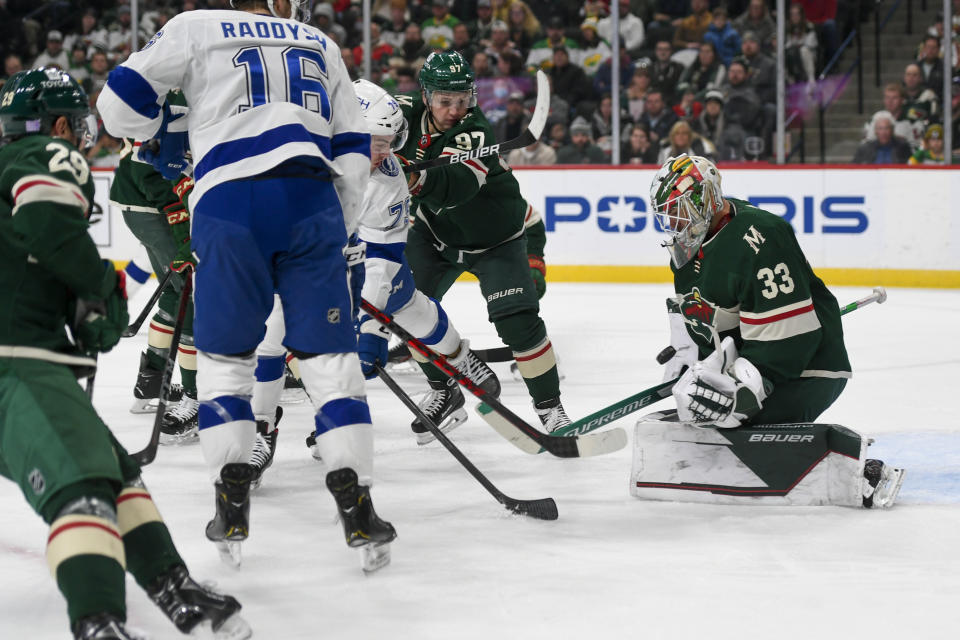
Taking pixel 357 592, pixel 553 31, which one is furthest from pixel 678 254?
pixel 553 31

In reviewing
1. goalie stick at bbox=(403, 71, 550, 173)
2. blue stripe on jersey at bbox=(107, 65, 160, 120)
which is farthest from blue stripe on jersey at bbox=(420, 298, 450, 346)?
blue stripe on jersey at bbox=(107, 65, 160, 120)

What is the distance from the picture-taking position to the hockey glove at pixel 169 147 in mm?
2717

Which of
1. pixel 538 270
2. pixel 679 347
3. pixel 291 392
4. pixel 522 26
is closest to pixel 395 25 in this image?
pixel 522 26

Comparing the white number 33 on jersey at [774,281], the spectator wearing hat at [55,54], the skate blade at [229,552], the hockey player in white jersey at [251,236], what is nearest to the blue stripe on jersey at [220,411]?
the hockey player in white jersey at [251,236]

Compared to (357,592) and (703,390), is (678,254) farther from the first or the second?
(357,592)

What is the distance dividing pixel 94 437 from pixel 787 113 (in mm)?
6546

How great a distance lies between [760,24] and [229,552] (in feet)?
20.4

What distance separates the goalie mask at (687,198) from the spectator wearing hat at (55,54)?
7.34 m

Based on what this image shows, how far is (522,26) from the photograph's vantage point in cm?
870

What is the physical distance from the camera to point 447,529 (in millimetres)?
2900

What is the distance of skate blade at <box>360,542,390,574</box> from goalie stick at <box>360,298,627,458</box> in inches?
22.4

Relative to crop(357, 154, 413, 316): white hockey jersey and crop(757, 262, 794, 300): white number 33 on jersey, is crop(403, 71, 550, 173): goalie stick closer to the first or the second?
crop(357, 154, 413, 316): white hockey jersey

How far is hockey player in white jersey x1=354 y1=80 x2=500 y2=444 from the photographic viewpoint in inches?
135

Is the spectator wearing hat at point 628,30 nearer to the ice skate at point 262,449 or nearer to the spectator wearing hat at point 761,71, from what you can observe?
the spectator wearing hat at point 761,71
